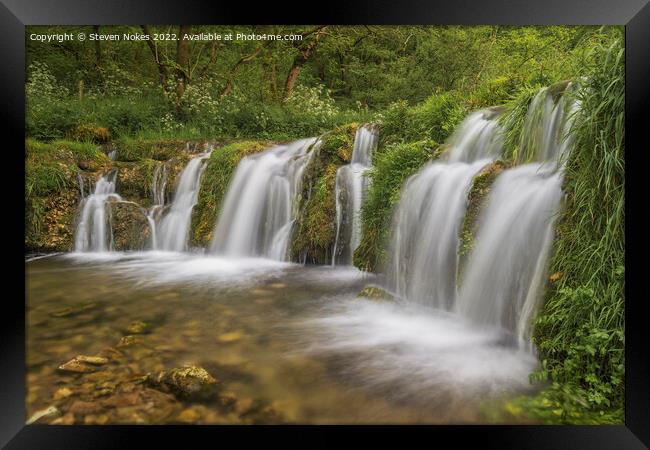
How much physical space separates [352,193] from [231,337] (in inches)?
99.7

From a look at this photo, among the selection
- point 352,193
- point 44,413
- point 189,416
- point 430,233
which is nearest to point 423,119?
point 352,193

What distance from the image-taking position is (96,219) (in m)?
5.30

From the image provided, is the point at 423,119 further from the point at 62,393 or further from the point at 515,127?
the point at 62,393

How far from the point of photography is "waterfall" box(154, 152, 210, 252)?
530 centimetres

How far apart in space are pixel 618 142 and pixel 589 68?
0.47 metres

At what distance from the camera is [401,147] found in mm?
3934

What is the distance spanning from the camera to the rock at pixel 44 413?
64.4 inches

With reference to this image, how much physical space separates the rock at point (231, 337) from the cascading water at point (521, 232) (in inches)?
58.7

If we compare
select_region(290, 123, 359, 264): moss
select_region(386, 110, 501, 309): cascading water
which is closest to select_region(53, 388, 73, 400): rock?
select_region(386, 110, 501, 309): cascading water

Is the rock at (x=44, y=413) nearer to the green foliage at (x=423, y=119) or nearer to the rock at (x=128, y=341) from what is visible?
the rock at (x=128, y=341)

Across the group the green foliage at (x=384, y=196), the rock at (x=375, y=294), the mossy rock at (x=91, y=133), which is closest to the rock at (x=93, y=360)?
the rock at (x=375, y=294)

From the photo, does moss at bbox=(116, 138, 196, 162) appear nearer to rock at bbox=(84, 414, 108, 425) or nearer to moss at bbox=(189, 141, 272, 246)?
moss at bbox=(189, 141, 272, 246)
